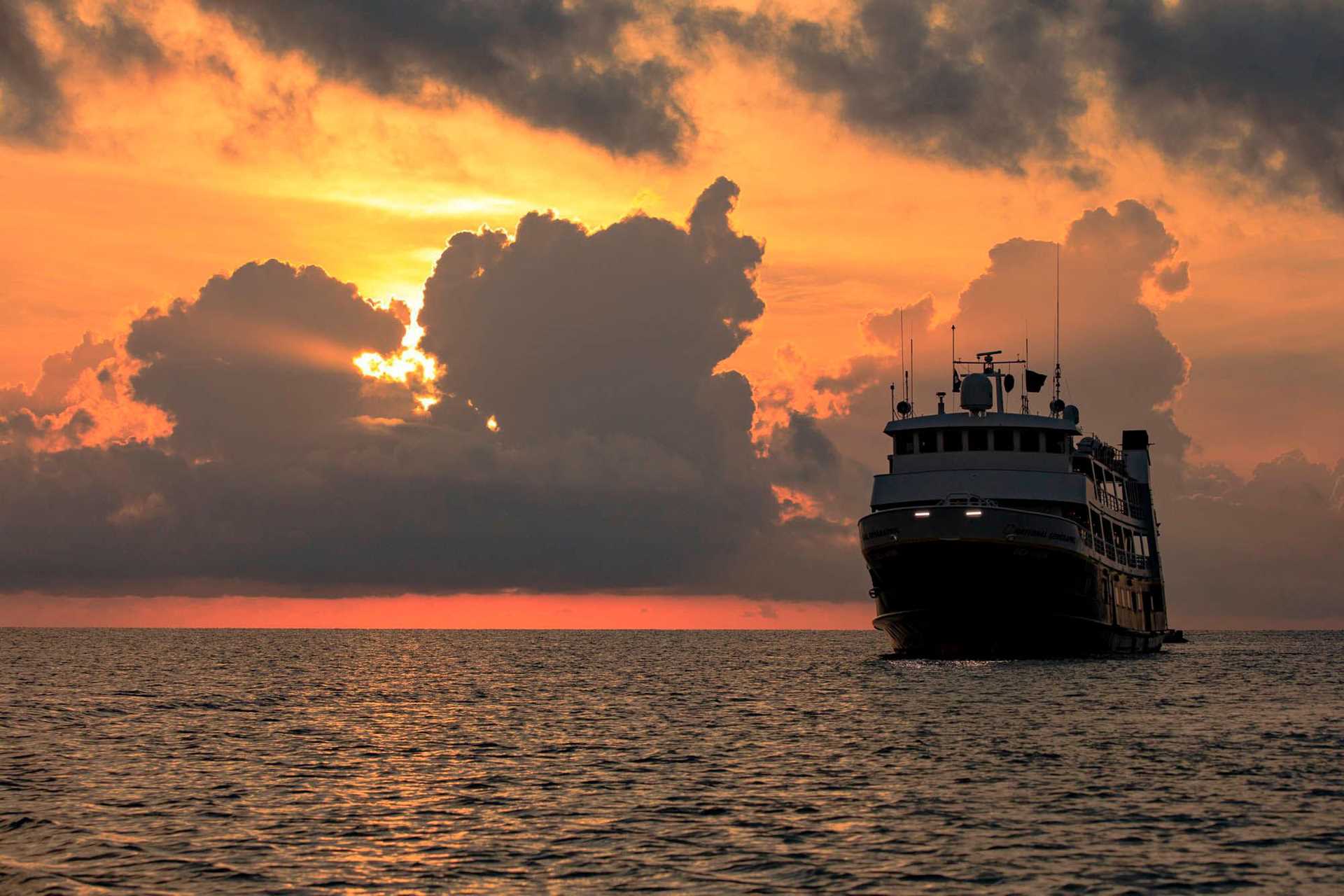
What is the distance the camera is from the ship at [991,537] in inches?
2697

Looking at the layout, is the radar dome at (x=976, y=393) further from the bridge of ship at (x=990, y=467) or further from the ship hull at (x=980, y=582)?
the ship hull at (x=980, y=582)

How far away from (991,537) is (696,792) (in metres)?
35.7

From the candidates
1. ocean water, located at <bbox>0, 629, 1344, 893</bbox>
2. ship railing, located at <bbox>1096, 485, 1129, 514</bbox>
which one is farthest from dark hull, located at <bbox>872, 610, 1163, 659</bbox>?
A: ship railing, located at <bbox>1096, 485, 1129, 514</bbox>

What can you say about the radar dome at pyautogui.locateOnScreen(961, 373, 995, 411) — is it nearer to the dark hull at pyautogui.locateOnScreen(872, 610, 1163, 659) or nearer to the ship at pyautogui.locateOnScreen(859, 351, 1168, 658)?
the ship at pyautogui.locateOnScreen(859, 351, 1168, 658)

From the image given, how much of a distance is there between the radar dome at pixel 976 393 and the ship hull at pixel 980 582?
1052 cm

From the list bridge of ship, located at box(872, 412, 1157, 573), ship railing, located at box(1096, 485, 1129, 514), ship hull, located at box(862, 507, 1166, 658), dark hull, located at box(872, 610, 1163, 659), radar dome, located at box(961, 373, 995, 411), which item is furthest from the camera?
ship railing, located at box(1096, 485, 1129, 514)

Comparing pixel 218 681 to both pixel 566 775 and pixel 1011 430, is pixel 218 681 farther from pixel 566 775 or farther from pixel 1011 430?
Answer: pixel 566 775

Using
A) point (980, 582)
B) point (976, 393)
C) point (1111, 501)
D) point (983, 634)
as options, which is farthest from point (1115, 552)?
point (980, 582)

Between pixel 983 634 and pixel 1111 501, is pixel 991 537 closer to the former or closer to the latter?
pixel 983 634

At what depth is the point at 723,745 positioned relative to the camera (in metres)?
45.8

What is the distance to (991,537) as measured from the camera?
222 ft

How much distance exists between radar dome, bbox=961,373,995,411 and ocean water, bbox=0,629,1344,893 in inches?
590

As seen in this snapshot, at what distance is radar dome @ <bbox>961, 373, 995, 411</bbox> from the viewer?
263 ft

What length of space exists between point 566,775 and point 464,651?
149724 mm
